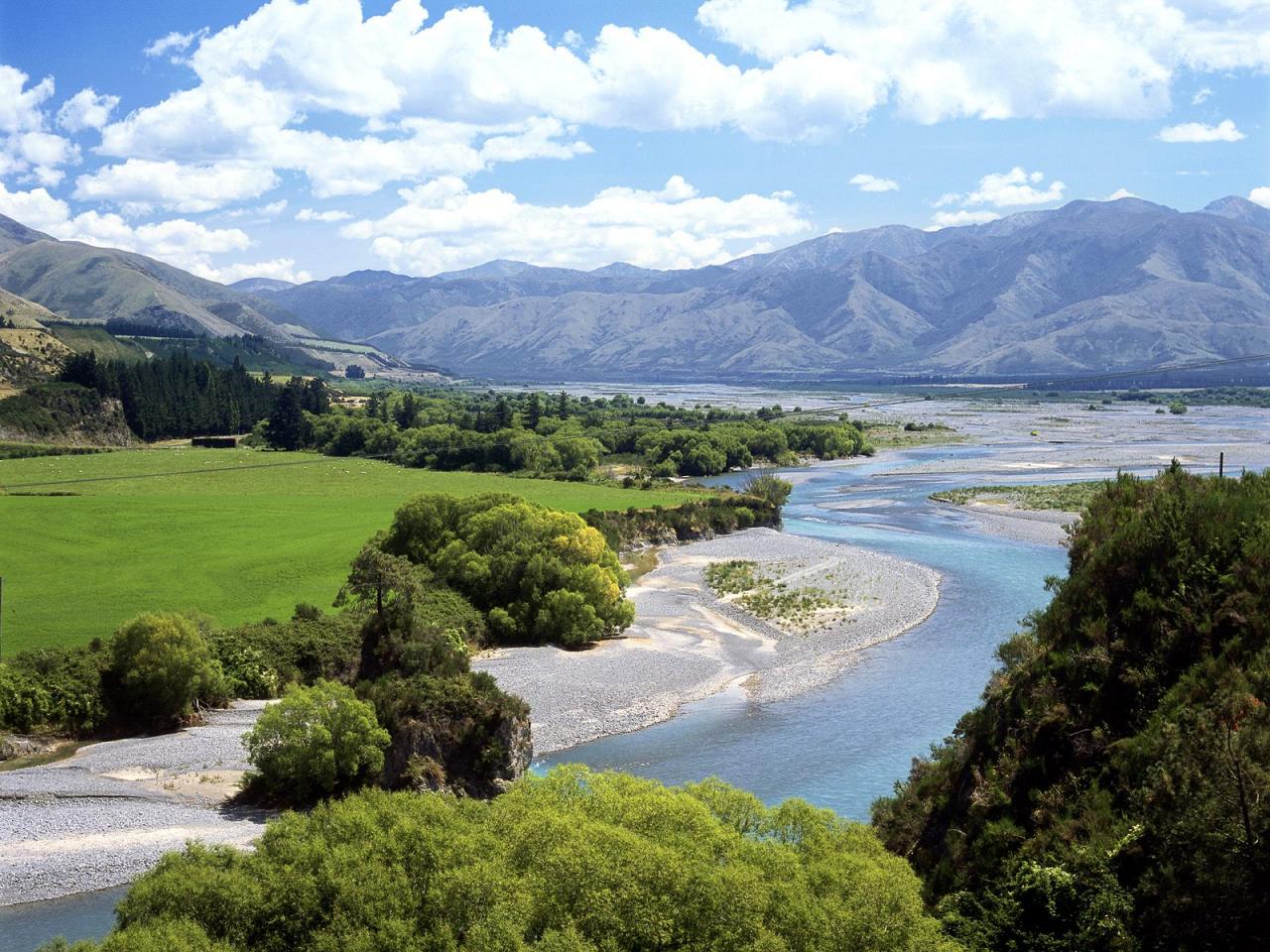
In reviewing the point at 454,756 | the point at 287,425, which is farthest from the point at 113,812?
the point at 287,425

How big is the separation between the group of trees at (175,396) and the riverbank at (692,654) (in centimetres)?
10089

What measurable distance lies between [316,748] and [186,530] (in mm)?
46693

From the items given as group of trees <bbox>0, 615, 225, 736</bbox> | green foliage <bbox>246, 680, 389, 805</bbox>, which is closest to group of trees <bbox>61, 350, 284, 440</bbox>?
group of trees <bbox>0, 615, 225, 736</bbox>

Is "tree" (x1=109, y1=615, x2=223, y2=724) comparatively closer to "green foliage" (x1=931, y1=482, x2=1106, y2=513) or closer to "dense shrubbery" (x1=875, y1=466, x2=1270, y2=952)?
"dense shrubbery" (x1=875, y1=466, x2=1270, y2=952)

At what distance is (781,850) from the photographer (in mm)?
20906

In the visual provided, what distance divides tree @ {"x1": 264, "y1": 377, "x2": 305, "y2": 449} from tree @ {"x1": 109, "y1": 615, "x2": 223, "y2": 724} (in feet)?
356

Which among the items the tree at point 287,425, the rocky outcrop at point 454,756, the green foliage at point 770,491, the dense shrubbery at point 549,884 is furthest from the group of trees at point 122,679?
the tree at point 287,425

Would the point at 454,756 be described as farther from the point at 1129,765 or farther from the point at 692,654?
the point at 692,654

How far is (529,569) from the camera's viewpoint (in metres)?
58.8

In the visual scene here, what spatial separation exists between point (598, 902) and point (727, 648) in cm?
3893

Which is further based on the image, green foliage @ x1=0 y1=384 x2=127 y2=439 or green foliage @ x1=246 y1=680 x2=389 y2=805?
green foliage @ x1=0 y1=384 x2=127 y2=439

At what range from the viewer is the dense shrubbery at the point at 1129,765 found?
63.0 feet

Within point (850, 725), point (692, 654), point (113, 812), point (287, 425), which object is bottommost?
point (850, 725)

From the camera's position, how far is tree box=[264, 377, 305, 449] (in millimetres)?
148125
